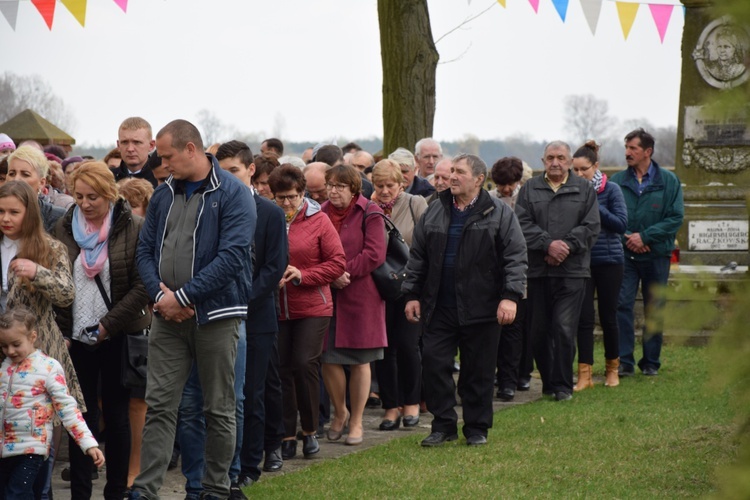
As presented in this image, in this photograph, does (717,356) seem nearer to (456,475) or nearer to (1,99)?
(456,475)

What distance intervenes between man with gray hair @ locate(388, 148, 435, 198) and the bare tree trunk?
448 cm

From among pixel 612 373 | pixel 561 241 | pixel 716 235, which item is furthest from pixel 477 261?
pixel 716 235

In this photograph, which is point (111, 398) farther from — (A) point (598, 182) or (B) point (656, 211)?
(B) point (656, 211)

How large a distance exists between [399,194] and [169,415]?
383cm

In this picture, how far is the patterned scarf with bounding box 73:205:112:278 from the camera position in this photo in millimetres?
6488

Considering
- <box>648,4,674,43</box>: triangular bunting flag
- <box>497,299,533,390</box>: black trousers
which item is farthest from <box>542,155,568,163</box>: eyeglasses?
<box>648,4,674,43</box>: triangular bunting flag

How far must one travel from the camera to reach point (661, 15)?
17.6 m

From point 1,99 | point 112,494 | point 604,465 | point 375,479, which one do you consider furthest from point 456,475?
point 1,99

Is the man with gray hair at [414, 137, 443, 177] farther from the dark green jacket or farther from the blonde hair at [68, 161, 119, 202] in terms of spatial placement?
the blonde hair at [68, 161, 119, 202]

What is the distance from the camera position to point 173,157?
620 centimetres

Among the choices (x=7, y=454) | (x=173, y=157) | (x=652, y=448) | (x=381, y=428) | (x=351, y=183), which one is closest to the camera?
(x=7, y=454)

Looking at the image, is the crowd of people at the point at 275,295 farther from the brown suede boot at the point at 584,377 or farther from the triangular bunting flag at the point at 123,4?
the triangular bunting flag at the point at 123,4

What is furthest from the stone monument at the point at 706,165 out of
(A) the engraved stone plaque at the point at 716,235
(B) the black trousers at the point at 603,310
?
(B) the black trousers at the point at 603,310

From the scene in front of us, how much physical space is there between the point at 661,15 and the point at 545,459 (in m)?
11.5
